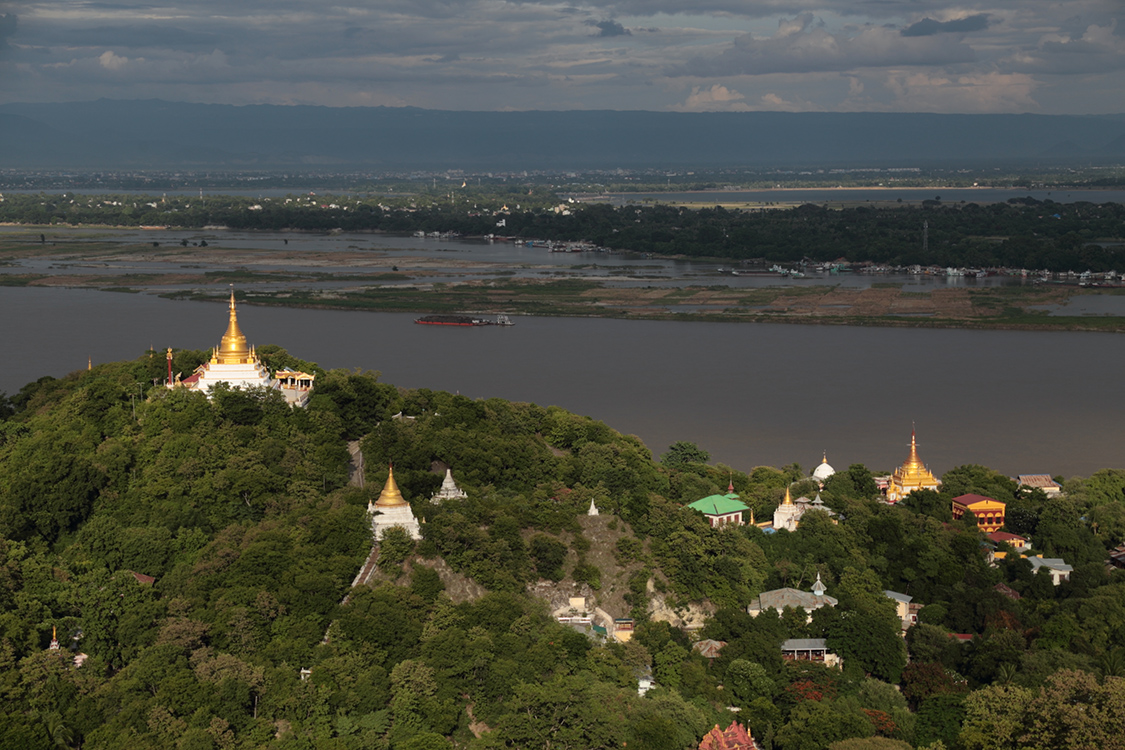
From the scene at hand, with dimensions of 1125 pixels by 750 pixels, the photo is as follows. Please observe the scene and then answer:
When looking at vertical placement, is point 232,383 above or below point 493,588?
above

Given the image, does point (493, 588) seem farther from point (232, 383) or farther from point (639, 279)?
point (639, 279)

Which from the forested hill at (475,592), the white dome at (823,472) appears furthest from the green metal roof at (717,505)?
the white dome at (823,472)

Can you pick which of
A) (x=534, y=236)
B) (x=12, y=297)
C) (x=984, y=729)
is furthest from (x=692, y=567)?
(x=534, y=236)

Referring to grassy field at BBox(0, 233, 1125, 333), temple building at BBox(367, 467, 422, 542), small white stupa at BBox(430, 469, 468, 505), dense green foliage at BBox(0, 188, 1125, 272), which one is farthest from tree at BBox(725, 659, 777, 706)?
dense green foliage at BBox(0, 188, 1125, 272)

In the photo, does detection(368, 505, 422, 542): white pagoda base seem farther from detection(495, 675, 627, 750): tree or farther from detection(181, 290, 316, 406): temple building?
detection(181, 290, 316, 406): temple building

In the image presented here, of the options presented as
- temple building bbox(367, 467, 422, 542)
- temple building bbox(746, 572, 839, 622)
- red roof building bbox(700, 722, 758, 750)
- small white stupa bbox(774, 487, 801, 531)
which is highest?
temple building bbox(367, 467, 422, 542)

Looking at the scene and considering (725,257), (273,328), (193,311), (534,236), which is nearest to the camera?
(273,328)
